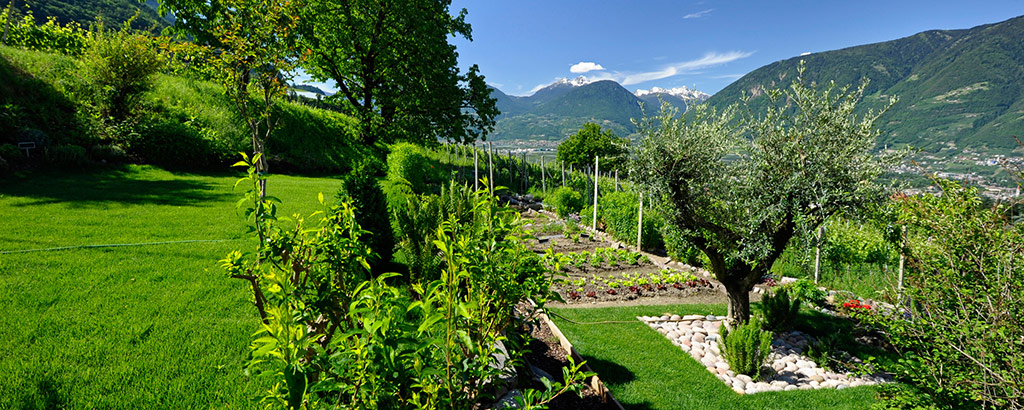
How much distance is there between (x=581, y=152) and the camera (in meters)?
32.1

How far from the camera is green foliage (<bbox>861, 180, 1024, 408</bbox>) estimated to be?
239cm

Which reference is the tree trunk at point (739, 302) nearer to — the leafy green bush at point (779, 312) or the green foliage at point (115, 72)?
the leafy green bush at point (779, 312)

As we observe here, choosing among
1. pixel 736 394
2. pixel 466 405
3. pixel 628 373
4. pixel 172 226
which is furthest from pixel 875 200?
pixel 172 226

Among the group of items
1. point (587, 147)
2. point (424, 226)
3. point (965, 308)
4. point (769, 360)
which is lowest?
point (769, 360)

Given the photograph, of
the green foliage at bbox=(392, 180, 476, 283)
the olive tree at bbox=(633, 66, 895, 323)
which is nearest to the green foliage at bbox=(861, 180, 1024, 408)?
the olive tree at bbox=(633, 66, 895, 323)

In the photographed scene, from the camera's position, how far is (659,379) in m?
4.04

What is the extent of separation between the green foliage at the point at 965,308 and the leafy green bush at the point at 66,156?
15598 millimetres

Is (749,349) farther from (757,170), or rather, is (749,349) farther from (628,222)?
(628,222)

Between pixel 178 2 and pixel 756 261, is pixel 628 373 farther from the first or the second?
pixel 178 2

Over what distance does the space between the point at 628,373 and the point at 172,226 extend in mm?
7473

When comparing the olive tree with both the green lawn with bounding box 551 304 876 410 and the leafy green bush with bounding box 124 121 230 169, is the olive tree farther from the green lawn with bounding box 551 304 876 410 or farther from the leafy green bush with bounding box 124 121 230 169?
the leafy green bush with bounding box 124 121 230 169

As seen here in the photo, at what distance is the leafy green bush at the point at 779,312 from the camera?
5.22 metres

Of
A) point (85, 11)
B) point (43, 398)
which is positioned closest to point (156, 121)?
point (43, 398)

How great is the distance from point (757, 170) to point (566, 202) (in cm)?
967
